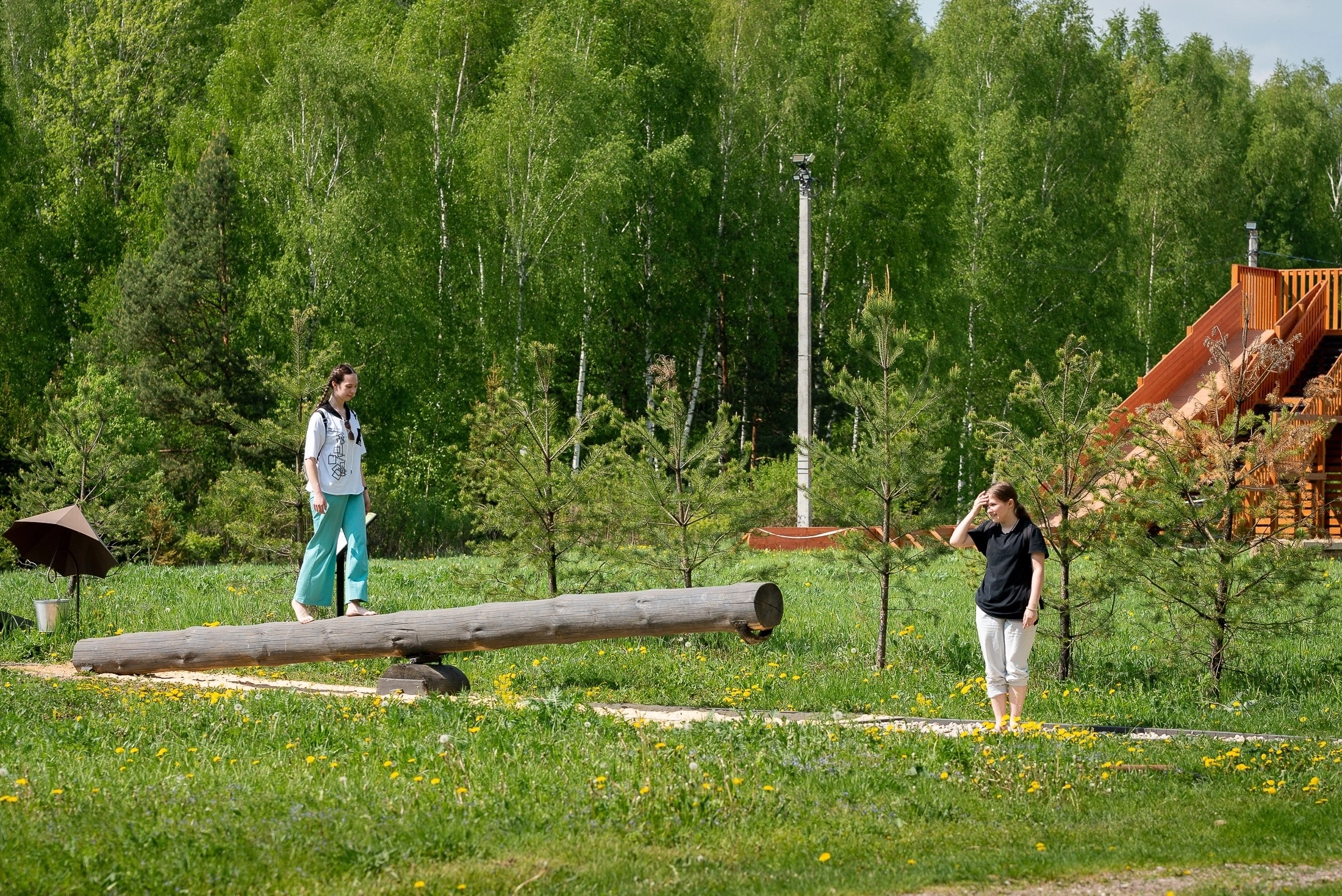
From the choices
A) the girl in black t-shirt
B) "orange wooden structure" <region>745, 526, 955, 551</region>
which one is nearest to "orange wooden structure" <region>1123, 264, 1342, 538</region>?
"orange wooden structure" <region>745, 526, 955, 551</region>

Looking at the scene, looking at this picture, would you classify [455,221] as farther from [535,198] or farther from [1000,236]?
[1000,236]

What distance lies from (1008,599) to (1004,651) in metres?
0.35

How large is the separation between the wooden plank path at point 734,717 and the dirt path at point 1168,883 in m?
2.61

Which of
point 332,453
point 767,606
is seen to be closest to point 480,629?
point 332,453

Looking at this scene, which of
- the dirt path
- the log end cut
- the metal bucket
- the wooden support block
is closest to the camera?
the dirt path

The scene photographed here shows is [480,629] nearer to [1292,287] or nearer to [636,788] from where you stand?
[636,788]

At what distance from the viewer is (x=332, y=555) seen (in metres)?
10.9

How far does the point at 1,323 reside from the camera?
117ft

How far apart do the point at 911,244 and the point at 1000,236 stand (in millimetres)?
2321

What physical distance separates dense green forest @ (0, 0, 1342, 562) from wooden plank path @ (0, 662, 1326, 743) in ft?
50.3

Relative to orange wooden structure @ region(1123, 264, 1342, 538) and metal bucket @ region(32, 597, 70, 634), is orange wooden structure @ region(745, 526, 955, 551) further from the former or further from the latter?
metal bucket @ region(32, 597, 70, 634)

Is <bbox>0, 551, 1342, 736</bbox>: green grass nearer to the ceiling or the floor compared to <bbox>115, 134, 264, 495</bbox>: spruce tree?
nearer to the floor

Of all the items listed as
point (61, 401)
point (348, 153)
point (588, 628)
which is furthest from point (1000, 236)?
point (588, 628)

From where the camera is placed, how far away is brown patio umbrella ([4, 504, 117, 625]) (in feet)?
43.7
